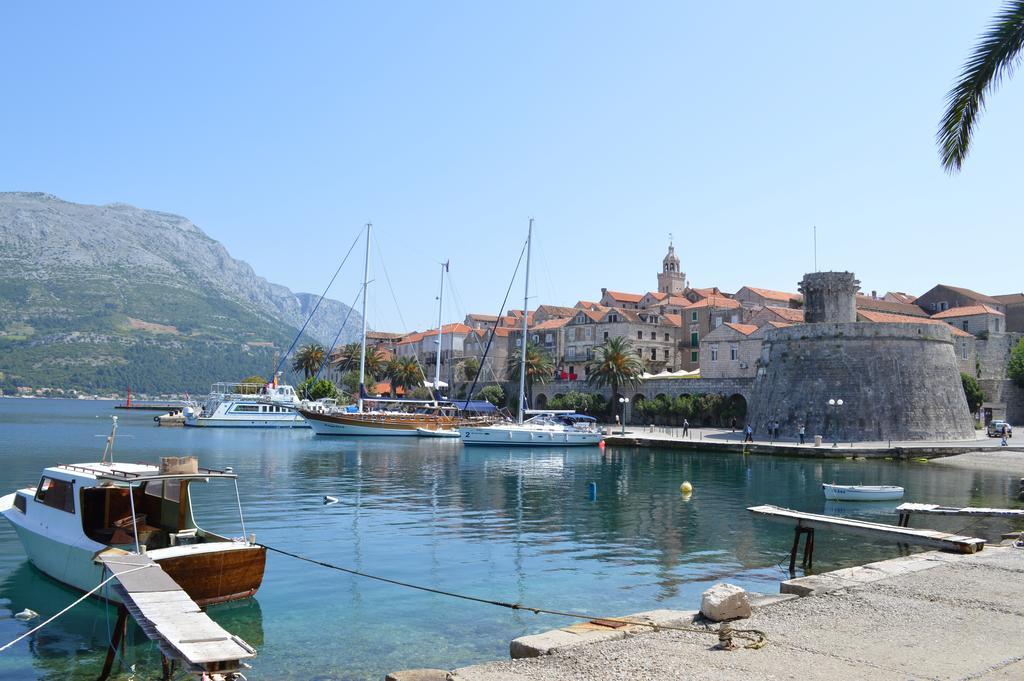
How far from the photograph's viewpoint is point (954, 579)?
39.2 ft

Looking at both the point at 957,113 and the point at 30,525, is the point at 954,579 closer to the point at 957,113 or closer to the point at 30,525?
the point at 957,113

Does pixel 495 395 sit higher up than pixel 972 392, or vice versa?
pixel 972 392

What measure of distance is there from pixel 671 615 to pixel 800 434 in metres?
43.7

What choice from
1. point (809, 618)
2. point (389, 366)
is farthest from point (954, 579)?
point (389, 366)

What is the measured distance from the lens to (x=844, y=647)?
8.48 metres

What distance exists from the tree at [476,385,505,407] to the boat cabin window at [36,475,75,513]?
229 feet

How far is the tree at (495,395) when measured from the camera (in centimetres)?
8575

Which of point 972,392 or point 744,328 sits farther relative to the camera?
point 744,328

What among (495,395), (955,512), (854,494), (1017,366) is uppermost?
(1017,366)

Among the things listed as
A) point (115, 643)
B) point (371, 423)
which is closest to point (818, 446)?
point (371, 423)

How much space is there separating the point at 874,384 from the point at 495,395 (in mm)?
41762

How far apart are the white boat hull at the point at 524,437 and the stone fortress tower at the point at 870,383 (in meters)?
14.0

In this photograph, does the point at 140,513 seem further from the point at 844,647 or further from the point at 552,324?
the point at 552,324

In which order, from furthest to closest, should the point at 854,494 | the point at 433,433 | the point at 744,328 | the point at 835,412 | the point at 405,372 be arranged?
1. the point at 405,372
2. the point at 744,328
3. the point at 433,433
4. the point at 835,412
5. the point at 854,494
